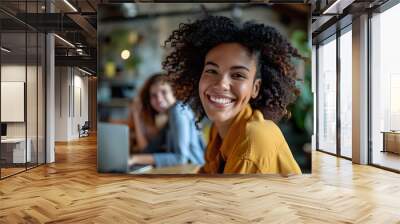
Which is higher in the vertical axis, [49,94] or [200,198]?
[49,94]

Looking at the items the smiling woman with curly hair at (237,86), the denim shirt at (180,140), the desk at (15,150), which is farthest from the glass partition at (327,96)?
the desk at (15,150)

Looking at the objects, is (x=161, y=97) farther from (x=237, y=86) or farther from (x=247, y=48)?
(x=247, y=48)

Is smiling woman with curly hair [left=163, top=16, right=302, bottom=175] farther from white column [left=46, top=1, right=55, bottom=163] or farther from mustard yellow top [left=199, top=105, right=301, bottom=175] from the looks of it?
white column [left=46, top=1, right=55, bottom=163]

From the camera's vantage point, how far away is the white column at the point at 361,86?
8094 mm

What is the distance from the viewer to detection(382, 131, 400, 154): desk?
7.15m

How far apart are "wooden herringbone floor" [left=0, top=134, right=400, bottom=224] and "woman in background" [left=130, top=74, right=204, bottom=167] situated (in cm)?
46

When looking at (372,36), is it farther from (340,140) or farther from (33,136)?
(33,136)

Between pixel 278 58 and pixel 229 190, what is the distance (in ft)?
6.95

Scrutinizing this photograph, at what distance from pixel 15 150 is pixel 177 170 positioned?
2.96 metres

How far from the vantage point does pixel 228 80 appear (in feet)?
18.8

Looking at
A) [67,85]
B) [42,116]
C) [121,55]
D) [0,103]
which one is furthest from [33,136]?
[67,85]

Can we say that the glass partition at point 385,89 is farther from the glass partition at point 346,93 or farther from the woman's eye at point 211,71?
the woman's eye at point 211,71

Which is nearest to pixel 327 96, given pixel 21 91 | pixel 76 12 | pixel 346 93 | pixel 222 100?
pixel 346 93

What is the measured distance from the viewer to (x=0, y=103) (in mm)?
6312
